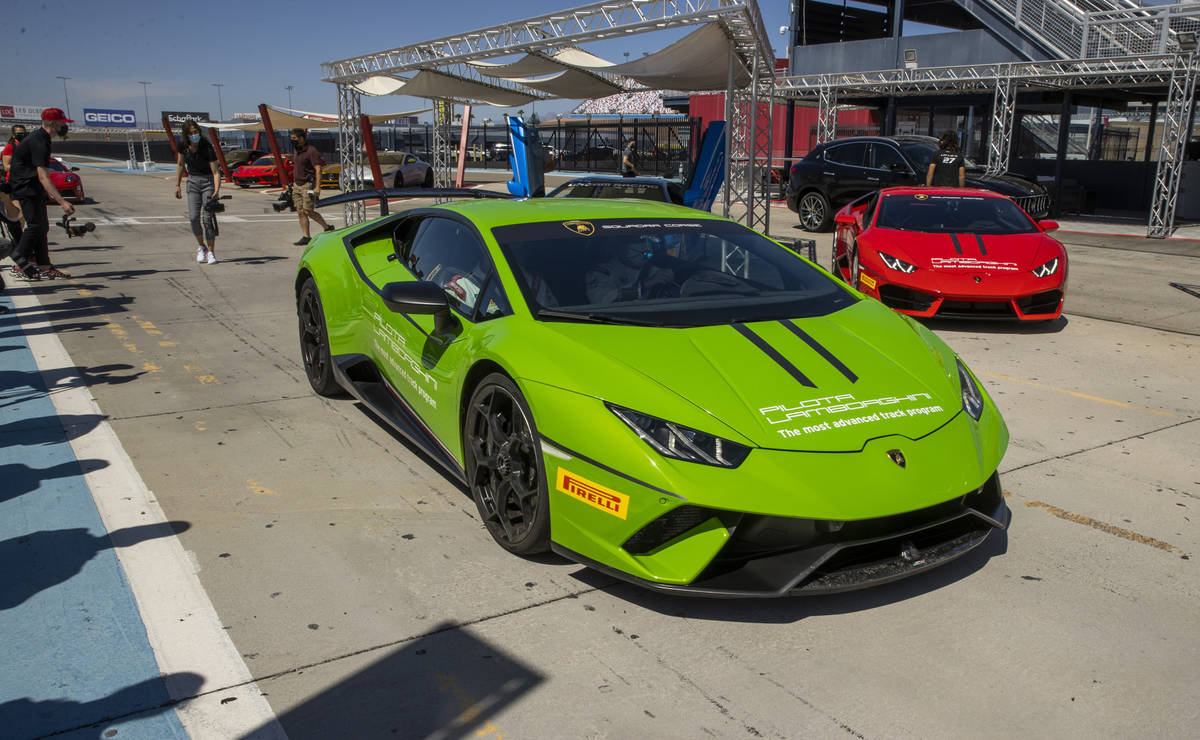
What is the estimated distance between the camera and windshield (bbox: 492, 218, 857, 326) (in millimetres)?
3598

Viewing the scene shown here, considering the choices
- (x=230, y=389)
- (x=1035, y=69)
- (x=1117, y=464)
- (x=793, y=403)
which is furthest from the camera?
(x=1035, y=69)

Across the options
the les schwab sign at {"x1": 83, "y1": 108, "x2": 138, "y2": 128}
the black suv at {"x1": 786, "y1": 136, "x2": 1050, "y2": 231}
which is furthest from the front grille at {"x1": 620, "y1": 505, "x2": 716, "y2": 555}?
the les schwab sign at {"x1": 83, "y1": 108, "x2": 138, "y2": 128}

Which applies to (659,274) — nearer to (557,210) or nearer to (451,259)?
(557,210)

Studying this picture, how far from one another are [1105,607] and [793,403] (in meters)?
1.29

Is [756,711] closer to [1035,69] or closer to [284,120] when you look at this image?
[1035,69]

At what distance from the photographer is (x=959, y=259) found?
7.52m

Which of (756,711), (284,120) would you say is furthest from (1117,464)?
(284,120)

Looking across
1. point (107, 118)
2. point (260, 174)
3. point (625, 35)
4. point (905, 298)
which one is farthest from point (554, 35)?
point (107, 118)

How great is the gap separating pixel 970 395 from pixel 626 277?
1441mm

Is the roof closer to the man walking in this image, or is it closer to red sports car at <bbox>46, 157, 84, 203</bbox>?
the man walking

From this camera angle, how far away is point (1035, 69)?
19.5 m

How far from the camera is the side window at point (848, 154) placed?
1567cm

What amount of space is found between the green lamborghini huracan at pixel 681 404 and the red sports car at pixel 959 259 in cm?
359

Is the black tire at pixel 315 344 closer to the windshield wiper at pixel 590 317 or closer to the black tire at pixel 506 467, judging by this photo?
the black tire at pixel 506 467
